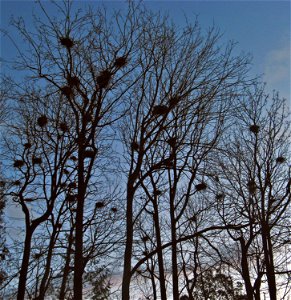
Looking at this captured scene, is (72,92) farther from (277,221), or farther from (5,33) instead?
(277,221)

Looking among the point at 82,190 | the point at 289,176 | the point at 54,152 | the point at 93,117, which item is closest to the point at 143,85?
the point at 93,117

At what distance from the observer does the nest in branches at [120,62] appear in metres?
6.62

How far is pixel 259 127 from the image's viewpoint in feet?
36.1

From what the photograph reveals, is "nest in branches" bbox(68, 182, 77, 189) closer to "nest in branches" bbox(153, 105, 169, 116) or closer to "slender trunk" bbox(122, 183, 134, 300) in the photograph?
"slender trunk" bbox(122, 183, 134, 300)

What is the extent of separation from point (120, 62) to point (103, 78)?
440mm

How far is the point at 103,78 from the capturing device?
6676 millimetres

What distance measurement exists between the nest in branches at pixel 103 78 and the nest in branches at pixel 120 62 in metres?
0.21

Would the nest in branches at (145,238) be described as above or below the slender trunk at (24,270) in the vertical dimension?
above

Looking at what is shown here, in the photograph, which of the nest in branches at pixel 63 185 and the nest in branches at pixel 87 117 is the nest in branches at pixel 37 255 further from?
the nest in branches at pixel 87 117

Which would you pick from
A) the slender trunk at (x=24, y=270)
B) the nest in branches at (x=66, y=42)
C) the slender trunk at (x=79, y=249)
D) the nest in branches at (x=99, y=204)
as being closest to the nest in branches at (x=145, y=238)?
the nest in branches at (x=99, y=204)

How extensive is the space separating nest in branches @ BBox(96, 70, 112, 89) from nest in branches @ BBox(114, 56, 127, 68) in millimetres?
214

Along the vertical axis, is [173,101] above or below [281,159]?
below

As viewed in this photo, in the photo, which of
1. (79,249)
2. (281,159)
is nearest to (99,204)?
(79,249)

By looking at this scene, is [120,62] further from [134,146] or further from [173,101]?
[134,146]
